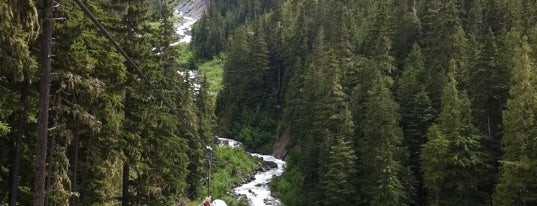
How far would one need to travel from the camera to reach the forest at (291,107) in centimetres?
1608

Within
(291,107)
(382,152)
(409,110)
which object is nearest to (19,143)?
(382,152)

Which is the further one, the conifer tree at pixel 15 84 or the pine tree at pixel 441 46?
the pine tree at pixel 441 46

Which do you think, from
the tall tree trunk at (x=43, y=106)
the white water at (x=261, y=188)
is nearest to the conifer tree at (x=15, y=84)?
the tall tree trunk at (x=43, y=106)

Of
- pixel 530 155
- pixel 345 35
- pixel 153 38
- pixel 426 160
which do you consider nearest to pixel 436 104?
pixel 426 160

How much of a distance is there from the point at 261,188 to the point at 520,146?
32912 mm

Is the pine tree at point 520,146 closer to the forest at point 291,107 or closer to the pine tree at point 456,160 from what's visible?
the forest at point 291,107

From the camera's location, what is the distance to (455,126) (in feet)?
124

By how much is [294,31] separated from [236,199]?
140 ft

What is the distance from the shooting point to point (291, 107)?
236ft

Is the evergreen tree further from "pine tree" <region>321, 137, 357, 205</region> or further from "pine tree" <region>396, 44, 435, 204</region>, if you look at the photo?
"pine tree" <region>396, 44, 435, 204</region>

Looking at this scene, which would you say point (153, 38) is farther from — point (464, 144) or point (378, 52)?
point (378, 52)

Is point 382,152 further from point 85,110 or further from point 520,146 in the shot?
point 85,110

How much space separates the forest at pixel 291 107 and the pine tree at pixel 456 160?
14 centimetres

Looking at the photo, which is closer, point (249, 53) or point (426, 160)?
point (426, 160)
